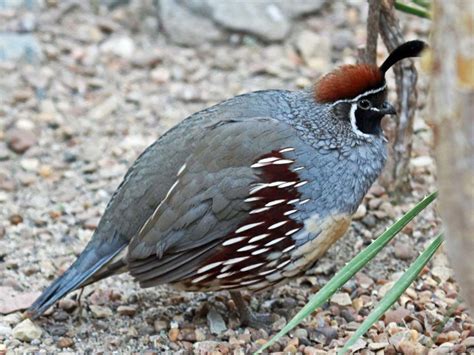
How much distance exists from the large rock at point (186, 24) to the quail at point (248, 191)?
292cm

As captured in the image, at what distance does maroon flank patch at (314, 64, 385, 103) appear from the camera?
512 centimetres

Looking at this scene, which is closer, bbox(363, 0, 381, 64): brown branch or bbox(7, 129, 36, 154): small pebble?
bbox(363, 0, 381, 64): brown branch

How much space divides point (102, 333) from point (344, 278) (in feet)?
5.25

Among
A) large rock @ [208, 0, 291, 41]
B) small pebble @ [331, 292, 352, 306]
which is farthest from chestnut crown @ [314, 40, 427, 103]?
large rock @ [208, 0, 291, 41]

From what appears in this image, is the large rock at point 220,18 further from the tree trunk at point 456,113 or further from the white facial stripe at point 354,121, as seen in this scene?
the tree trunk at point 456,113

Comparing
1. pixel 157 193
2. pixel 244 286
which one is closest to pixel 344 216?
pixel 244 286

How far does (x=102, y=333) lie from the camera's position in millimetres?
5230

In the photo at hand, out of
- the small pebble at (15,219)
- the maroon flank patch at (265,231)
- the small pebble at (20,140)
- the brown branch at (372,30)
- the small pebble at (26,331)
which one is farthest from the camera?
the small pebble at (20,140)

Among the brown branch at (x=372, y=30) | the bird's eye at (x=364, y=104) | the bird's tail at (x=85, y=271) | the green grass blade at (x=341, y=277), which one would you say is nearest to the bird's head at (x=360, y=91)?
the bird's eye at (x=364, y=104)

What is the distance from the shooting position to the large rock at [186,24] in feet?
26.7

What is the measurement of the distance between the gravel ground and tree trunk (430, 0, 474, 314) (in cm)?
111

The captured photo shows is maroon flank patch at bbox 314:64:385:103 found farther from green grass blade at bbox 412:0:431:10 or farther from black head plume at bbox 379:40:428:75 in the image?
green grass blade at bbox 412:0:431:10

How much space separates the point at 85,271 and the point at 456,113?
2.75 m

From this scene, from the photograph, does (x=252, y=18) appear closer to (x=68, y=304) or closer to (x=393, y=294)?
(x=68, y=304)
